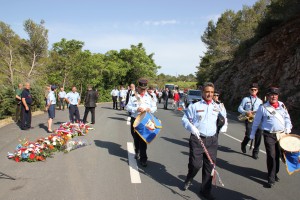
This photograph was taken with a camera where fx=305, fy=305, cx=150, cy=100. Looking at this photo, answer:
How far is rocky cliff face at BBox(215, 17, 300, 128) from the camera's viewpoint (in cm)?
1931

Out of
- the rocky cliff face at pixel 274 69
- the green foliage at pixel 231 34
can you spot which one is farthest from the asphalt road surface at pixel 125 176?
the green foliage at pixel 231 34

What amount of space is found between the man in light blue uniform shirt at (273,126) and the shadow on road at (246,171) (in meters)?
0.42

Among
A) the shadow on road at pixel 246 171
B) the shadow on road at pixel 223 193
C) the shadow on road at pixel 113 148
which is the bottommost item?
the shadow on road at pixel 246 171

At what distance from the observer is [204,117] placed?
5086 mm

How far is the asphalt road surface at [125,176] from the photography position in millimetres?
5090

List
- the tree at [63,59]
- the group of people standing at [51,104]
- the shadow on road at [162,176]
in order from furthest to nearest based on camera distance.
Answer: the tree at [63,59]
the group of people standing at [51,104]
the shadow on road at [162,176]

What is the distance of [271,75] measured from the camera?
24219 mm

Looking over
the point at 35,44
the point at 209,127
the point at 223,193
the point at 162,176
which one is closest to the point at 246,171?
the point at 223,193

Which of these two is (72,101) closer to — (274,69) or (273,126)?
(273,126)

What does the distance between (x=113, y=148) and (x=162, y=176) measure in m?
2.85

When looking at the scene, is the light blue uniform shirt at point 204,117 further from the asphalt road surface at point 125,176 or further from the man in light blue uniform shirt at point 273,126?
the man in light blue uniform shirt at point 273,126

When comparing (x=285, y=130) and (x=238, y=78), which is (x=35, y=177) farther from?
(x=238, y=78)

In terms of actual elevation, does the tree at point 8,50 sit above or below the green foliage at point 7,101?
above

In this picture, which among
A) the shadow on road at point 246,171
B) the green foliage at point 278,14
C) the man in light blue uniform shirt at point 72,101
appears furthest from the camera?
the green foliage at point 278,14
